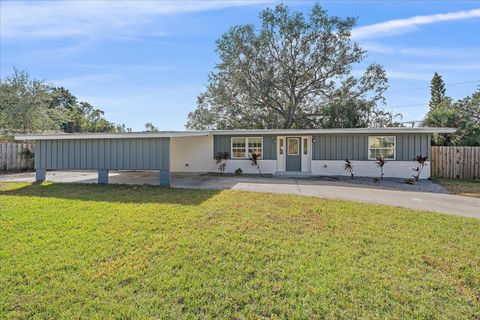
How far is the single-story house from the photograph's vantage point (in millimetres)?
10344

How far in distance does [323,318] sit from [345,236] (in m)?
2.33

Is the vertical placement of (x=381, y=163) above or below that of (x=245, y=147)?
below

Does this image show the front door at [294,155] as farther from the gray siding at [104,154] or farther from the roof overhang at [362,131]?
the gray siding at [104,154]

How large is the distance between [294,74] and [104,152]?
56.8 ft

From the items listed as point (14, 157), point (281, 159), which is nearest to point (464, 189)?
point (281, 159)

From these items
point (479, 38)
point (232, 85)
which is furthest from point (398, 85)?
point (232, 85)

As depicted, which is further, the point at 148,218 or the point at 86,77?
the point at 86,77

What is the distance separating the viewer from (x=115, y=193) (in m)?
8.82

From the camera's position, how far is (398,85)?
2381 cm

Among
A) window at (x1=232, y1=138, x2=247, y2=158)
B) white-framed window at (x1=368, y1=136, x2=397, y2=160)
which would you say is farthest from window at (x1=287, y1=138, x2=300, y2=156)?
white-framed window at (x1=368, y1=136, x2=397, y2=160)

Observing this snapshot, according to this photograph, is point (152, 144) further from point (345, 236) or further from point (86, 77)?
point (86, 77)

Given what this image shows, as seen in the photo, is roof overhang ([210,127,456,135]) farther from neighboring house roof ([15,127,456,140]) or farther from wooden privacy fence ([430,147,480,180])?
wooden privacy fence ([430,147,480,180])

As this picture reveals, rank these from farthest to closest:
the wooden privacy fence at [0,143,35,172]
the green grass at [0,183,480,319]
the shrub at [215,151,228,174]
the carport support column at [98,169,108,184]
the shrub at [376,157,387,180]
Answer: the wooden privacy fence at [0,143,35,172] → the shrub at [215,151,228,174] → the shrub at [376,157,387,180] → the carport support column at [98,169,108,184] → the green grass at [0,183,480,319]

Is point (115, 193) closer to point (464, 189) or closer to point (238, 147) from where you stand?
point (238, 147)
